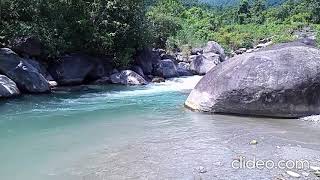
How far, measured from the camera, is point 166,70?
2630cm

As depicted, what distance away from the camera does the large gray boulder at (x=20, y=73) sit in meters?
17.5

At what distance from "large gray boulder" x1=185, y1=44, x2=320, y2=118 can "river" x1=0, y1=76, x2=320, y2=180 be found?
1.56ft

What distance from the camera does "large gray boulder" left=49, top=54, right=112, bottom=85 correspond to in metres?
21.5

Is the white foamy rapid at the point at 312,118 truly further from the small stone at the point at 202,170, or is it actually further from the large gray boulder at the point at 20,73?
the large gray boulder at the point at 20,73

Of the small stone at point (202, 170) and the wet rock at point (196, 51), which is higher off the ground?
the wet rock at point (196, 51)

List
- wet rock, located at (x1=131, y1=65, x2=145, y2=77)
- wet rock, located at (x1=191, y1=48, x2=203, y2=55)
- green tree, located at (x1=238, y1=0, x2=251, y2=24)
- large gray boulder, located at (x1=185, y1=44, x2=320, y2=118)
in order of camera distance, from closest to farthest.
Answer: large gray boulder, located at (x1=185, y1=44, x2=320, y2=118)
wet rock, located at (x1=131, y1=65, x2=145, y2=77)
wet rock, located at (x1=191, y1=48, x2=203, y2=55)
green tree, located at (x1=238, y1=0, x2=251, y2=24)

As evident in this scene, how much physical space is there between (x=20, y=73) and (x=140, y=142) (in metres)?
10.7

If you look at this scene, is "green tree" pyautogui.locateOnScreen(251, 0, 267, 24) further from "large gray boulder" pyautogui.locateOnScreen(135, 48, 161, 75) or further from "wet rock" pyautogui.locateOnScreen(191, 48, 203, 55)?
"large gray boulder" pyautogui.locateOnScreen(135, 48, 161, 75)

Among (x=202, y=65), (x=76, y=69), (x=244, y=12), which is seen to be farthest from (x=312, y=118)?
(x=244, y=12)

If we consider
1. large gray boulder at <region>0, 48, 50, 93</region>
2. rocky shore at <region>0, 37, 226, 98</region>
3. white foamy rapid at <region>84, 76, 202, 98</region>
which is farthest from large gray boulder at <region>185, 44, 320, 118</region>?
rocky shore at <region>0, 37, 226, 98</region>

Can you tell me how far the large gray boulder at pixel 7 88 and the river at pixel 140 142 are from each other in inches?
67.1

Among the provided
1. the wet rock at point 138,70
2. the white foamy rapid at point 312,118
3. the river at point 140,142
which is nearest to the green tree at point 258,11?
the wet rock at point 138,70

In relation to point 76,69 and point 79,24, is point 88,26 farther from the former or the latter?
point 76,69

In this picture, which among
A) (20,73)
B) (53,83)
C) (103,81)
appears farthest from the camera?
(103,81)
